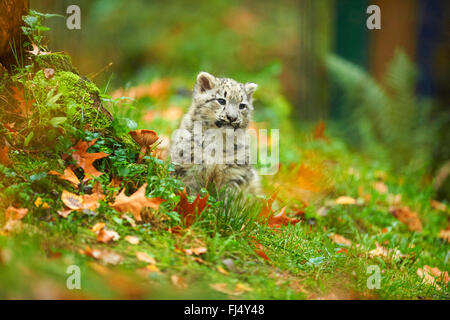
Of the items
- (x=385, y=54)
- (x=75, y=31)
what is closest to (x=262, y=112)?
(x=385, y=54)

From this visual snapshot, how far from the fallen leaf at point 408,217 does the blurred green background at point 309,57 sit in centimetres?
134

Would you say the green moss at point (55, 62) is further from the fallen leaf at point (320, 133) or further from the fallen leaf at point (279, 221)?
the fallen leaf at point (320, 133)

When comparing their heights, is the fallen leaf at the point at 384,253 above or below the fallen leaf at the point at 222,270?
below

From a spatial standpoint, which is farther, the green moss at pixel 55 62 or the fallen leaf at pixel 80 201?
the green moss at pixel 55 62

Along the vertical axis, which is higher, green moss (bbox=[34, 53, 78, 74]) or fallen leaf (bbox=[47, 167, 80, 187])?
green moss (bbox=[34, 53, 78, 74])

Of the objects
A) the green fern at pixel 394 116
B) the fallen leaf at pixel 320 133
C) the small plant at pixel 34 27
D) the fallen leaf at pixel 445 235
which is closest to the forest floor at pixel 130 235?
the small plant at pixel 34 27

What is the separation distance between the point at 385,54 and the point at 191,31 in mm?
4669

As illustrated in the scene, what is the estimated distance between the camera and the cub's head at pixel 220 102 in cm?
405

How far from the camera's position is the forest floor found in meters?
2.36

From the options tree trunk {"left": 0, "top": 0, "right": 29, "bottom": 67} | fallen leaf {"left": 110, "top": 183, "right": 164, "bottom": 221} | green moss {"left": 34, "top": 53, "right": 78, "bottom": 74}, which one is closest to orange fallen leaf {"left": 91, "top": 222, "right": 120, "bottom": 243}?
fallen leaf {"left": 110, "top": 183, "right": 164, "bottom": 221}

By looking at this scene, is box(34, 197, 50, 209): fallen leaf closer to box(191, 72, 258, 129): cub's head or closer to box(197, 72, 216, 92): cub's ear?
box(191, 72, 258, 129): cub's head

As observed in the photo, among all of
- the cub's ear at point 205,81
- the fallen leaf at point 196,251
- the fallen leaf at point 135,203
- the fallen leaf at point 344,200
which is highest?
the cub's ear at point 205,81

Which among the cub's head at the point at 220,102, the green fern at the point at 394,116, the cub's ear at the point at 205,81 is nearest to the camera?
the cub's head at the point at 220,102
